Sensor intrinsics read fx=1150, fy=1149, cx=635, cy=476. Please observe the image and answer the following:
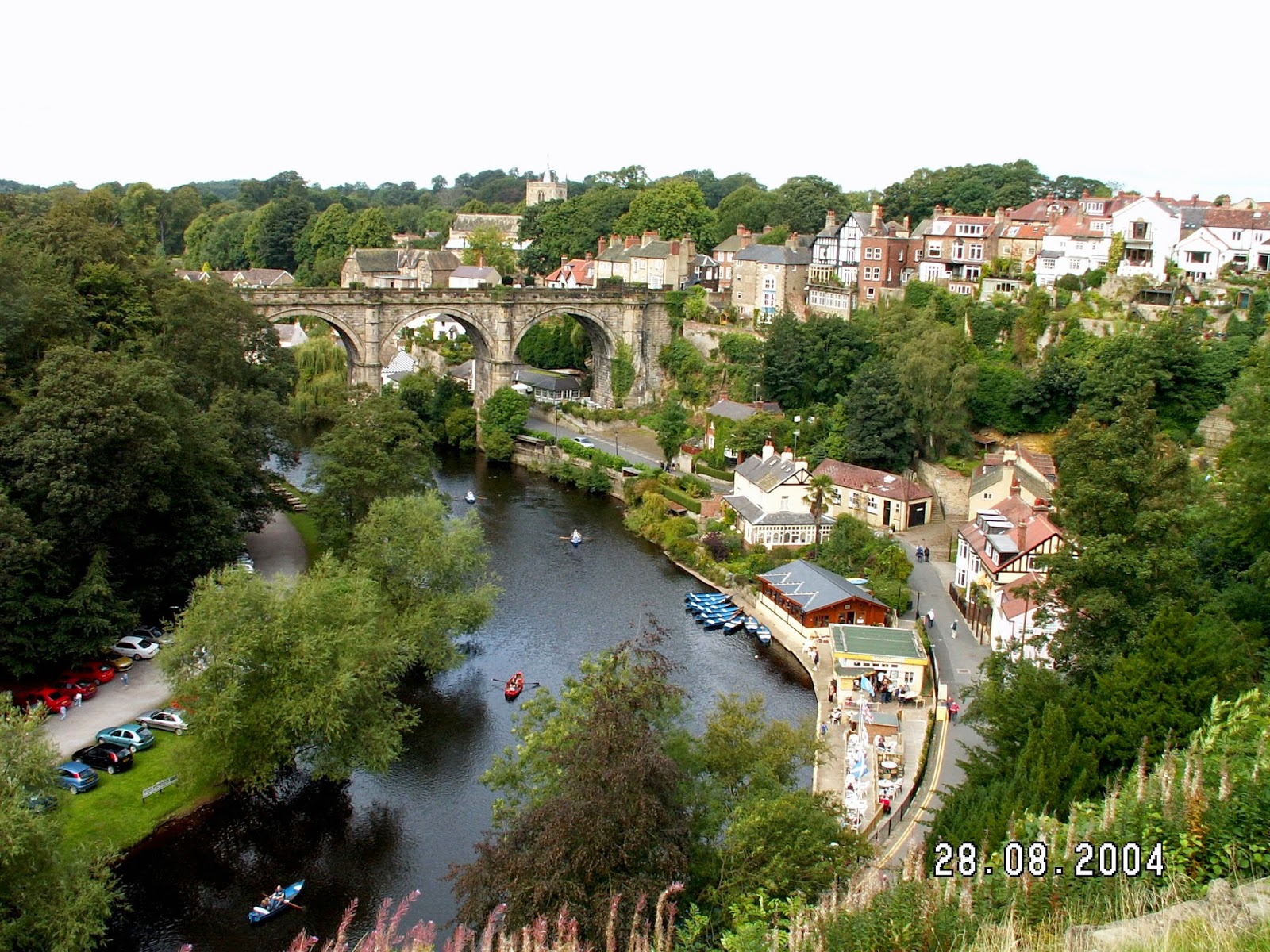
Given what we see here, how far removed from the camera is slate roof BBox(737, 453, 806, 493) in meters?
36.3

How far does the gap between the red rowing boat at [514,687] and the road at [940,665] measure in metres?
9.33

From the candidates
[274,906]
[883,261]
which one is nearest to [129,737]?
[274,906]

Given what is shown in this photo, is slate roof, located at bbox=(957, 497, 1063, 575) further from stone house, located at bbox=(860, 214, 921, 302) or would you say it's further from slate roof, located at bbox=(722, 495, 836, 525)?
stone house, located at bbox=(860, 214, 921, 302)

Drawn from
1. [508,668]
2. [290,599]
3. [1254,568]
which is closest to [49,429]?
[290,599]

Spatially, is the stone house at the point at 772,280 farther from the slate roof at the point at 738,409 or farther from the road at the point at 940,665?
the road at the point at 940,665

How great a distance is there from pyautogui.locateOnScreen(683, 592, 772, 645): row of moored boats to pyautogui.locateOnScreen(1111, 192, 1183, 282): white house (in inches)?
850

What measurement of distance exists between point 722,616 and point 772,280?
26.6 meters

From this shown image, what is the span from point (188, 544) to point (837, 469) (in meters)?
21.2

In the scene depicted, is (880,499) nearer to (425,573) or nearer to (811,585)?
(811,585)

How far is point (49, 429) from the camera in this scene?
79.9 ft

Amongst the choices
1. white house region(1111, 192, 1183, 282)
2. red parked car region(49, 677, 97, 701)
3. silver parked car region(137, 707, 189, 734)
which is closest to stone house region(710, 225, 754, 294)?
white house region(1111, 192, 1183, 282)

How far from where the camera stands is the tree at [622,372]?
56.4 m

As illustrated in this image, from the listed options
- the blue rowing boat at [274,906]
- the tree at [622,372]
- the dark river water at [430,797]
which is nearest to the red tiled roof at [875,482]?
the dark river water at [430,797]

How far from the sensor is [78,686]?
2442 centimetres
